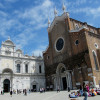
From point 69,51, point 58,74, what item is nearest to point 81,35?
point 69,51

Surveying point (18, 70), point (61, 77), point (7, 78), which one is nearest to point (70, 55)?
point (61, 77)

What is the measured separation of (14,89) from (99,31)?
27620mm

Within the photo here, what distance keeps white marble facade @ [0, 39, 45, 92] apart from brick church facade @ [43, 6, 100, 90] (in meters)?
2.72

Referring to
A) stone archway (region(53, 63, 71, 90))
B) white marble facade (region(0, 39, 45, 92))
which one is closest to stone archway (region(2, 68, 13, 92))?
white marble facade (region(0, 39, 45, 92))

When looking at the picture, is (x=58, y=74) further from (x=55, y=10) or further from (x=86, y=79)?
(x=55, y=10)

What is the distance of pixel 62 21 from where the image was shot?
111 feet

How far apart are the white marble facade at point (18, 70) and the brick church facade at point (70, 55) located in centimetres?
272

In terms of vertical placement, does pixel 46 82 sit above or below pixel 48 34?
below

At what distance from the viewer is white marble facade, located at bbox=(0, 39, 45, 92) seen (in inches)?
1231

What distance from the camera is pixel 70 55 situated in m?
29.1

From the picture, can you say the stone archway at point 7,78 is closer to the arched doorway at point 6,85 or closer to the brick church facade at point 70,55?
the arched doorway at point 6,85

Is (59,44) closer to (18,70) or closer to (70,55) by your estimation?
(70,55)

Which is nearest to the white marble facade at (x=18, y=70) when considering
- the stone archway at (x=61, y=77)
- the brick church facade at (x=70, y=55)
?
the brick church facade at (x=70, y=55)

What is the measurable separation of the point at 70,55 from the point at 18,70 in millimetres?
13933
